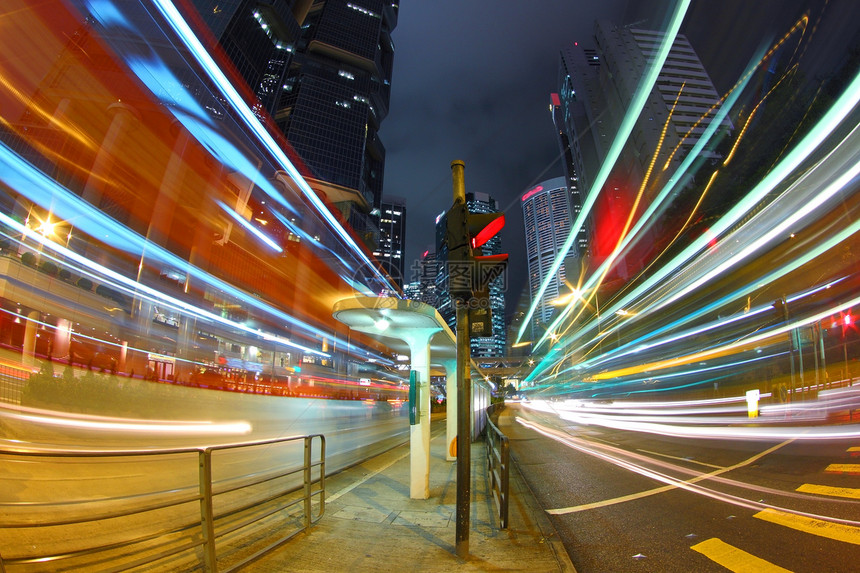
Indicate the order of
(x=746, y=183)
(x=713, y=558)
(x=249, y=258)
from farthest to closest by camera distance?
(x=746, y=183), (x=249, y=258), (x=713, y=558)

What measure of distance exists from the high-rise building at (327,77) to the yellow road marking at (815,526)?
66.6 meters

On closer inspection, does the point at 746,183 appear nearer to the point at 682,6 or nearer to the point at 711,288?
the point at 711,288

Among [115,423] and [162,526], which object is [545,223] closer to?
[115,423]

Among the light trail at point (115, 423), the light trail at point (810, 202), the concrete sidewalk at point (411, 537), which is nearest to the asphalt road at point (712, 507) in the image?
the concrete sidewalk at point (411, 537)

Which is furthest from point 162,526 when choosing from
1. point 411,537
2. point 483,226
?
point 483,226

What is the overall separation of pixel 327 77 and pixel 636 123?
264ft

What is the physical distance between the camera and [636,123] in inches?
2926

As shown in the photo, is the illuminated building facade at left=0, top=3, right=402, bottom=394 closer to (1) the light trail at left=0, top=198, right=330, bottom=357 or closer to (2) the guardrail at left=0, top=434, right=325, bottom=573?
(1) the light trail at left=0, top=198, right=330, bottom=357

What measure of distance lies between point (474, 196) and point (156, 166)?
98727 millimetres

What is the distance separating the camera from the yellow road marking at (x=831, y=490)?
576 centimetres

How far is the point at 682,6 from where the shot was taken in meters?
9.39

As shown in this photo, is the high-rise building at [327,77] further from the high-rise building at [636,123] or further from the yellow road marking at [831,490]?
the yellow road marking at [831,490]

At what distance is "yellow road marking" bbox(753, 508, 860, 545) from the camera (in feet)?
14.2

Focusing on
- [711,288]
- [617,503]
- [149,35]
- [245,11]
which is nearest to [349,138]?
[245,11]
